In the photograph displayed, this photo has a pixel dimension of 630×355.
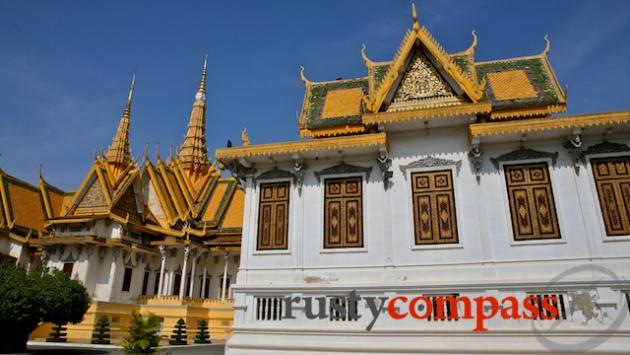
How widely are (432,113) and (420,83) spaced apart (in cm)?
169

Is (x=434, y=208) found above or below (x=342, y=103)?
below

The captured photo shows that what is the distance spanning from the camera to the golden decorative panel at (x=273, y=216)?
1173 cm

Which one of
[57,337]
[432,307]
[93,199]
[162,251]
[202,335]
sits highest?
[93,199]

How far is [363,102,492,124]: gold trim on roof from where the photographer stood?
10.9 metres

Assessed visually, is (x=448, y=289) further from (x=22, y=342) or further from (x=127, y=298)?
(x=127, y=298)

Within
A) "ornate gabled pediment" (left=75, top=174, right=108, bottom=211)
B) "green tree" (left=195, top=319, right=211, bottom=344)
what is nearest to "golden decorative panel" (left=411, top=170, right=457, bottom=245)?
A: "green tree" (left=195, top=319, right=211, bottom=344)

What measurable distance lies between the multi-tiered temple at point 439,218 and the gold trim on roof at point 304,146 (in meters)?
0.03

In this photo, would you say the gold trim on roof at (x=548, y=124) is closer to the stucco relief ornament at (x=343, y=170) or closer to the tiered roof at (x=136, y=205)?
the stucco relief ornament at (x=343, y=170)

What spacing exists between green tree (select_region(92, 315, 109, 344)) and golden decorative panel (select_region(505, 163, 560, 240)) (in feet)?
61.9

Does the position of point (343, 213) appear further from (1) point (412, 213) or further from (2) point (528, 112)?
(2) point (528, 112)

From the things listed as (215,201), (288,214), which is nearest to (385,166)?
(288,214)

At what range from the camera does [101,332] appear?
20344 mm

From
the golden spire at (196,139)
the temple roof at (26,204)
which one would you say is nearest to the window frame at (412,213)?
the temple roof at (26,204)

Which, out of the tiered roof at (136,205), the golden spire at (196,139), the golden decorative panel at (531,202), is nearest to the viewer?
the golden decorative panel at (531,202)
